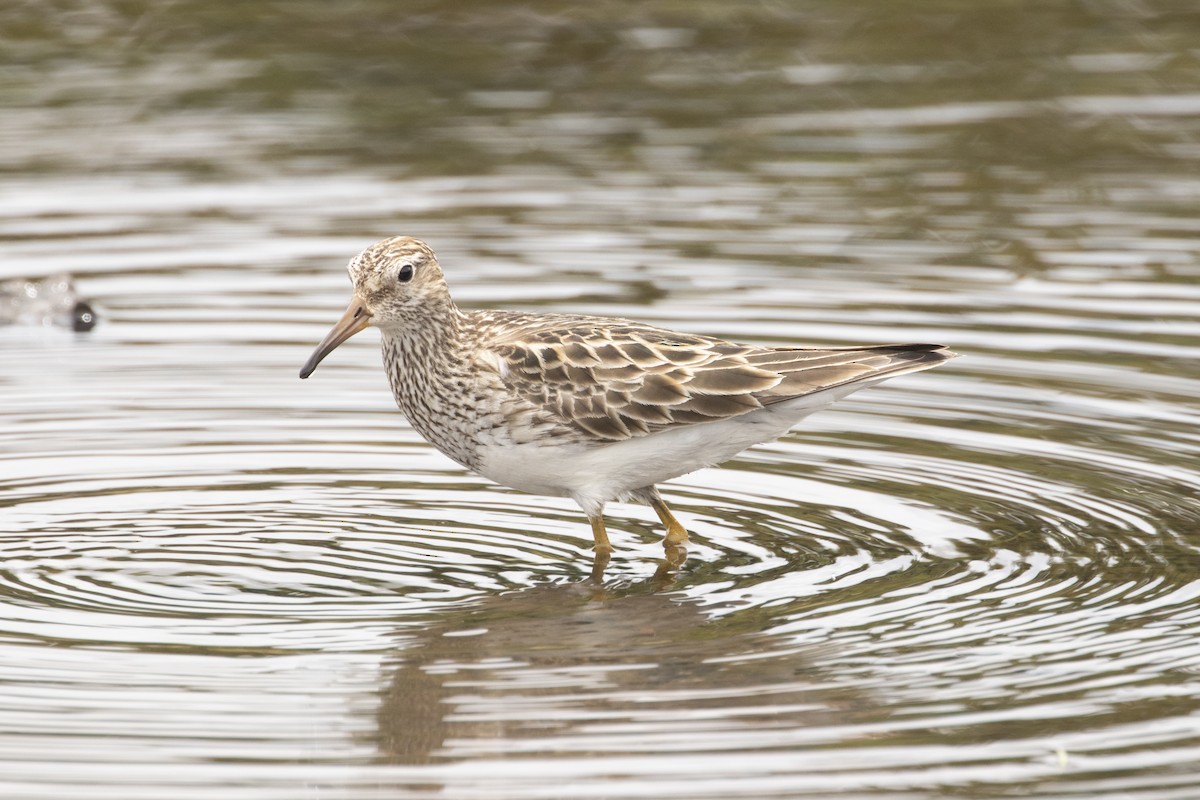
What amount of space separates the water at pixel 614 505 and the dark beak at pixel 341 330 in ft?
3.53

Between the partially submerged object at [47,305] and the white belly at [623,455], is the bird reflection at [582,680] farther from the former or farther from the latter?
the partially submerged object at [47,305]

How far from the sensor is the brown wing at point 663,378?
11.6 meters

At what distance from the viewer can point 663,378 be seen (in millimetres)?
11797

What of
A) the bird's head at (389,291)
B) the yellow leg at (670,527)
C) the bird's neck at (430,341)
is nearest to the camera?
the bird's head at (389,291)

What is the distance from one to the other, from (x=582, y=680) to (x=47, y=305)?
8.97m

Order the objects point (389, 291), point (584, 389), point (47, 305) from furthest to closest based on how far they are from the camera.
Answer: point (47, 305) → point (389, 291) → point (584, 389)

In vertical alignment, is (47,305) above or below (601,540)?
above

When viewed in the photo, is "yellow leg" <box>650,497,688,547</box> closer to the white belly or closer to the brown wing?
the white belly

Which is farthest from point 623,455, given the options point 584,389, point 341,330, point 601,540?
point 341,330

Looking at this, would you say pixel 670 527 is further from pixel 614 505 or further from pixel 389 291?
pixel 389 291

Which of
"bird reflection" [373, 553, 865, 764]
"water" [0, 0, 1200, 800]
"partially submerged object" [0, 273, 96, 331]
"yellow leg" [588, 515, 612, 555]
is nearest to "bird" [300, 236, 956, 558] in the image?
"yellow leg" [588, 515, 612, 555]

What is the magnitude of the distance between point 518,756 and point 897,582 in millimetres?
3080

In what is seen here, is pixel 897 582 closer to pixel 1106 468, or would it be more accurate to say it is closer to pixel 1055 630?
pixel 1055 630

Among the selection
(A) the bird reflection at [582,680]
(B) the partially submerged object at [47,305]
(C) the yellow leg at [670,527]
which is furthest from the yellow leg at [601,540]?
(B) the partially submerged object at [47,305]
